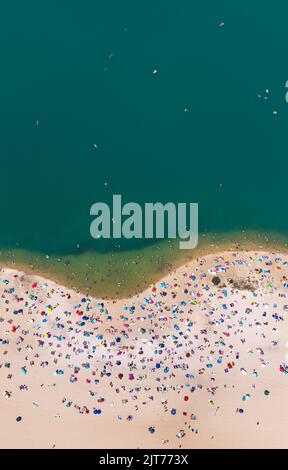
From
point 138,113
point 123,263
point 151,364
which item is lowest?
point 151,364

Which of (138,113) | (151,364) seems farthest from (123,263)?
(138,113)

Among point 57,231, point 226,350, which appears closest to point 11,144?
point 57,231

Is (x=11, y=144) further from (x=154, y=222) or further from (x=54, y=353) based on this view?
(x=54, y=353)

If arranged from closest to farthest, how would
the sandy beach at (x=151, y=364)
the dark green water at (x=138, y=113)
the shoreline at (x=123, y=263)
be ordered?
the sandy beach at (x=151, y=364) < the shoreline at (x=123, y=263) < the dark green water at (x=138, y=113)

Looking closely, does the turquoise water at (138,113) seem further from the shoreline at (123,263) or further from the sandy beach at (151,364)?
the sandy beach at (151,364)

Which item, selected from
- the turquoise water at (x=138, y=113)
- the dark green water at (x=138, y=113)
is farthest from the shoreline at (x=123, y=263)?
the turquoise water at (x=138, y=113)

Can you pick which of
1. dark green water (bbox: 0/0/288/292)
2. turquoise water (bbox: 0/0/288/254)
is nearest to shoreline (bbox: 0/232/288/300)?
dark green water (bbox: 0/0/288/292)

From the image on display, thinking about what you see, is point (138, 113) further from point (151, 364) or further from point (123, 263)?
point (151, 364)
